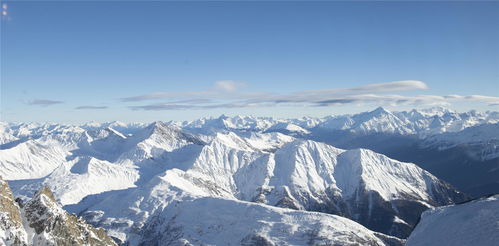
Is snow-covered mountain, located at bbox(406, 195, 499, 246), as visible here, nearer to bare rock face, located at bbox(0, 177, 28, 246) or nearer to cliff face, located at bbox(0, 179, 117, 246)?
cliff face, located at bbox(0, 179, 117, 246)

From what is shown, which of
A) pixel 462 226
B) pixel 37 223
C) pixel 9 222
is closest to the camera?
pixel 9 222

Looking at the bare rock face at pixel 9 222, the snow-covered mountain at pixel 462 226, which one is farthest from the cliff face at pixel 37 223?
the snow-covered mountain at pixel 462 226

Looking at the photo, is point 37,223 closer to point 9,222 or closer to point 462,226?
point 9,222

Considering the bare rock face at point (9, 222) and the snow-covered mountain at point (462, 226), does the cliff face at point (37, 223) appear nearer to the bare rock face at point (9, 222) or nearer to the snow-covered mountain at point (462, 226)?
the bare rock face at point (9, 222)

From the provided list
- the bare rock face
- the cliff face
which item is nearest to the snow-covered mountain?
the cliff face

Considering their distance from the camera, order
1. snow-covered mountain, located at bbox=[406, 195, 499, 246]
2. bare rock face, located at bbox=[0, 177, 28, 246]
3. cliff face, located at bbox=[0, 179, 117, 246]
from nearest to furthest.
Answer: snow-covered mountain, located at bbox=[406, 195, 499, 246]
bare rock face, located at bbox=[0, 177, 28, 246]
cliff face, located at bbox=[0, 179, 117, 246]

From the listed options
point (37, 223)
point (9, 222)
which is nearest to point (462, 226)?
point (37, 223)

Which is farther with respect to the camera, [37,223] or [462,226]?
[37,223]
